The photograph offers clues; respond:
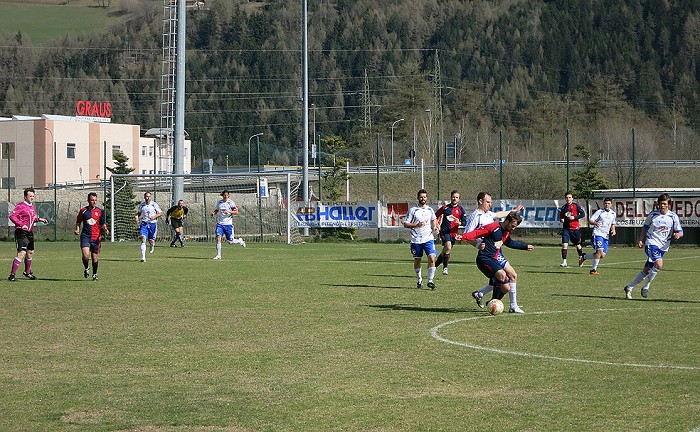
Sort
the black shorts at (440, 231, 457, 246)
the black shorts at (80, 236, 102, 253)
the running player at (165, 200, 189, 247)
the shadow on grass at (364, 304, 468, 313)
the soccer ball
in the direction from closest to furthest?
the soccer ball → the shadow on grass at (364, 304, 468, 313) → the black shorts at (80, 236, 102, 253) → the black shorts at (440, 231, 457, 246) → the running player at (165, 200, 189, 247)

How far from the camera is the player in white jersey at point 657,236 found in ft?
64.7

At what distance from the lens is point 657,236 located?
19891 mm

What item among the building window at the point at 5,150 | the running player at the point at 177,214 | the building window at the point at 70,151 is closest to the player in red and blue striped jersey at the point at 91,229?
the running player at the point at 177,214

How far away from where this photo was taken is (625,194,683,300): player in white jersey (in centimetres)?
1972

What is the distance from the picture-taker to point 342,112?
168750 mm

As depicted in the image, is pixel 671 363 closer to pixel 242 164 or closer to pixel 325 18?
pixel 242 164

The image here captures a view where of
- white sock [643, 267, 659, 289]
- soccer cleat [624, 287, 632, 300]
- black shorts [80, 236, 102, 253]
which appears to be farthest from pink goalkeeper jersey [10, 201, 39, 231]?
white sock [643, 267, 659, 289]

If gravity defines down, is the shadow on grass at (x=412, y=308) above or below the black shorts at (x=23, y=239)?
below

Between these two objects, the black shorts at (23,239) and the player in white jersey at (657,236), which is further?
the black shorts at (23,239)

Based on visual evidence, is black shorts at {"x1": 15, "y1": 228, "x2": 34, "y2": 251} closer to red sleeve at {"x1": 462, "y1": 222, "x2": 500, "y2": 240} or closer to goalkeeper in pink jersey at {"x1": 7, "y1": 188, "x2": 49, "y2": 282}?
goalkeeper in pink jersey at {"x1": 7, "y1": 188, "x2": 49, "y2": 282}

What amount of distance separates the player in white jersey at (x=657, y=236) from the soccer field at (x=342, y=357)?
0.55m

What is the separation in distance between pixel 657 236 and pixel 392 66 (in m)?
154

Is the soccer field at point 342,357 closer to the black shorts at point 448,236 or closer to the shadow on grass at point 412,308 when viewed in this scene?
the shadow on grass at point 412,308

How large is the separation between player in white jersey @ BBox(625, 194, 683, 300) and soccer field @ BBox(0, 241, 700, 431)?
1.79 ft
